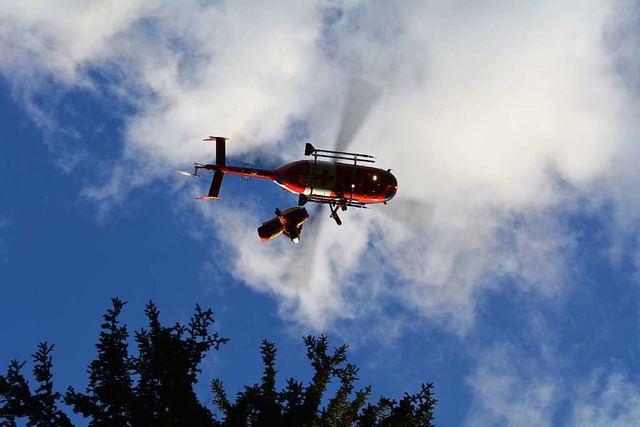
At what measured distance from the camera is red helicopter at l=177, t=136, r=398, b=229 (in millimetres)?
19797

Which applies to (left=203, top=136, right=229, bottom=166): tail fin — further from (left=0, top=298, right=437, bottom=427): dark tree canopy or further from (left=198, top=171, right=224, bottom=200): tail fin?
(left=0, top=298, right=437, bottom=427): dark tree canopy

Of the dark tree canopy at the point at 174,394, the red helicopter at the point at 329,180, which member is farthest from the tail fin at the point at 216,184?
the dark tree canopy at the point at 174,394

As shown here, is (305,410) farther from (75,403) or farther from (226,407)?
(75,403)

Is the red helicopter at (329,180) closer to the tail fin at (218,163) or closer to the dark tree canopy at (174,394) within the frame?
the tail fin at (218,163)

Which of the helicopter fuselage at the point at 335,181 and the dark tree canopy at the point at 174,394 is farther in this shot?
the helicopter fuselage at the point at 335,181

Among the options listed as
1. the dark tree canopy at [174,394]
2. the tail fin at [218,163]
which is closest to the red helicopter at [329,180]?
the tail fin at [218,163]

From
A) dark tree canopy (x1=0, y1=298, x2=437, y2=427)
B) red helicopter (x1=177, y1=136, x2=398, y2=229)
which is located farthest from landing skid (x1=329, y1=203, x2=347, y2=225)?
dark tree canopy (x1=0, y1=298, x2=437, y2=427)

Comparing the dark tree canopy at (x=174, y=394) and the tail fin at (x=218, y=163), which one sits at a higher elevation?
the tail fin at (x=218, y=163)

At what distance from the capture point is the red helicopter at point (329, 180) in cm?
1980

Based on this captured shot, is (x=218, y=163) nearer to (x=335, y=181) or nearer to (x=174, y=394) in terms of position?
(x=335, y=181)

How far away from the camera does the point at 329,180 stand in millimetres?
19812

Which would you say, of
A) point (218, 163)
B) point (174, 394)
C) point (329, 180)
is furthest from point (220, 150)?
point (174, 394)

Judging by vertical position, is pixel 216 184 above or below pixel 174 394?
above

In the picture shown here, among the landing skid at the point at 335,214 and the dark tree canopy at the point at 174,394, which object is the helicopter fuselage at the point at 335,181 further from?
the dark tree canopy at the point at 174,394
